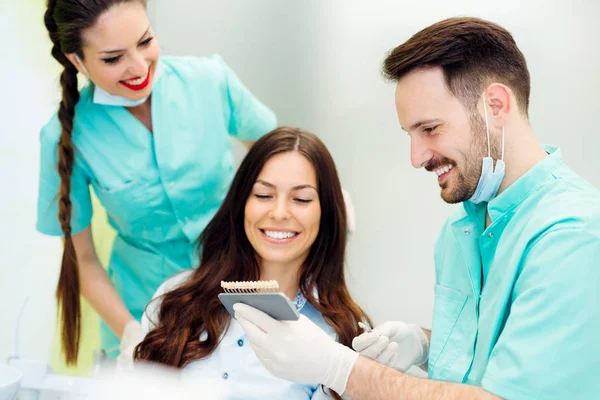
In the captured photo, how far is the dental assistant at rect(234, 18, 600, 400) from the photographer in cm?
113

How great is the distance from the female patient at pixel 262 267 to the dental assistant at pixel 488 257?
0.35 meters

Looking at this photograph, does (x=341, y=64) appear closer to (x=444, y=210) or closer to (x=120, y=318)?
(x=444, y=210)

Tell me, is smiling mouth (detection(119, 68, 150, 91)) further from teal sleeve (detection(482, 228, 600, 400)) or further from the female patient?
teal sleeve (detection(482, 228, 600, 400))

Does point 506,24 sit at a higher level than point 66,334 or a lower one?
higher

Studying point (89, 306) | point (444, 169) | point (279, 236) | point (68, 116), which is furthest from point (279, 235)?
point (89, 306)

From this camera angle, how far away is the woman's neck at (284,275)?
194cm

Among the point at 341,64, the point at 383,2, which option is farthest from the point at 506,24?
the point at 341,64

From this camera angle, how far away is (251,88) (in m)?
2.46

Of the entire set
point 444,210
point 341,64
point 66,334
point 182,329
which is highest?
point 341,64

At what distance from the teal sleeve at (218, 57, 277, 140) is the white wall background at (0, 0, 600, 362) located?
0.21 meters

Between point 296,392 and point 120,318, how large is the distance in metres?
0.68

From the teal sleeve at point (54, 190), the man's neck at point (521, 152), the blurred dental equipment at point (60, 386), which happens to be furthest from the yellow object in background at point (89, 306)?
the man's neck at point (521, 152)

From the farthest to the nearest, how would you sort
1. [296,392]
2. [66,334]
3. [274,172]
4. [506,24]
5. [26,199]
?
[26,199] → [66,334] → [506,24] → [274,172] → [296,392]

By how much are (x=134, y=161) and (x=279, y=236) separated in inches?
21.7
